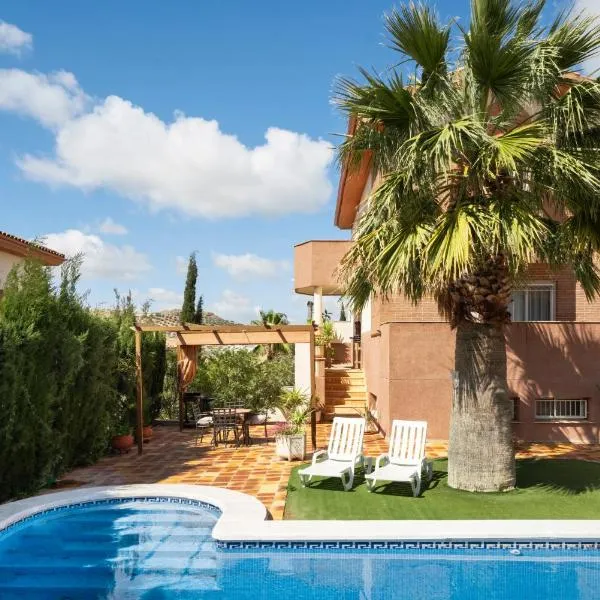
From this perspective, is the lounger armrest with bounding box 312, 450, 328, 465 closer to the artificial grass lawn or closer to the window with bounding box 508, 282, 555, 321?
the artificial grass lawn

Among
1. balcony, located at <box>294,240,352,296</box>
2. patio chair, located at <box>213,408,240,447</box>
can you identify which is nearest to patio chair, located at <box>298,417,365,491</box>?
patio chair, located at <box>213,408,240,447</box>

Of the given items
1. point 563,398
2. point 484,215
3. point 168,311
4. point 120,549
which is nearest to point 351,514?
point 120,549

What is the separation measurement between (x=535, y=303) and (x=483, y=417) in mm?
7871

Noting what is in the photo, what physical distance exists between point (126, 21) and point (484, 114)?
7.97 m

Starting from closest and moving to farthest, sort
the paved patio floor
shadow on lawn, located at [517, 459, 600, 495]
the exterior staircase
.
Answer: shadow on lawn, located at [517, 459, 600, 495], the paved patio floor, the exterior staircase

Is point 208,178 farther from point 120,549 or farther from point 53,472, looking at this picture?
point 120,549

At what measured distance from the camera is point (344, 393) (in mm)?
22016

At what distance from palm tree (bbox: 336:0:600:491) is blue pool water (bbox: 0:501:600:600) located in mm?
2875

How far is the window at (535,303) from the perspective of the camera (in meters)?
17.5

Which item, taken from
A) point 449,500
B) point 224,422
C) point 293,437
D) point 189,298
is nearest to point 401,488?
point 449,500

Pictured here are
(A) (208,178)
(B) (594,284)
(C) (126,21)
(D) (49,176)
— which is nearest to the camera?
(B) (594,284)

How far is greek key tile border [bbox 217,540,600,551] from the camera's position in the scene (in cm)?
839

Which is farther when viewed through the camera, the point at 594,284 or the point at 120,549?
the point at 594,284

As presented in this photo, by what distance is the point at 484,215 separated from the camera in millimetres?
9734
